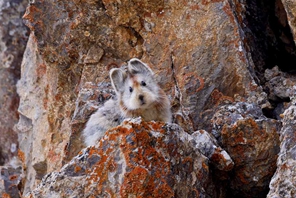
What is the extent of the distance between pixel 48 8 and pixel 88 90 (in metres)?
1.92

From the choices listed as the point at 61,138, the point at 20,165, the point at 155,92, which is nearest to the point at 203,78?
the point at 155,92

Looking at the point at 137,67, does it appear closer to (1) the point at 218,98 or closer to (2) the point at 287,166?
(1) the point at 218,98

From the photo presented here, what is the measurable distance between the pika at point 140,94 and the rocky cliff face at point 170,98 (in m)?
0.50

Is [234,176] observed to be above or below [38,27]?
below

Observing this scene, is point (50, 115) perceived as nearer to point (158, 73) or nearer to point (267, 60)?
point (158, 73)

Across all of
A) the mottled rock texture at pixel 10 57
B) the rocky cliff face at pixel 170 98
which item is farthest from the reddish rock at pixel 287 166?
the mottled rock texture at pixel 10 57

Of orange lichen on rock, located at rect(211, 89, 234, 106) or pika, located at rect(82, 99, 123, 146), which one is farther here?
orange lichen on rock, located at rect(211, 89, 234, 106)

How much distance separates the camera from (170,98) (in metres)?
10.0

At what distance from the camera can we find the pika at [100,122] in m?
9.03

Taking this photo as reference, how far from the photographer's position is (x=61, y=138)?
1096cm

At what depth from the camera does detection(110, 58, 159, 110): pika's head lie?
887 cm

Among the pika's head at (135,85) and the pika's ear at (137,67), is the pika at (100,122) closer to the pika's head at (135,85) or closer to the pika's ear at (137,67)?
the pika's head at (135,85)

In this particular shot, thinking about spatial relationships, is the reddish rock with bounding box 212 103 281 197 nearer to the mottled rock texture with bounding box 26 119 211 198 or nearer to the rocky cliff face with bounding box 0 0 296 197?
the rocky cliff face with bounding box 0 0 296 197

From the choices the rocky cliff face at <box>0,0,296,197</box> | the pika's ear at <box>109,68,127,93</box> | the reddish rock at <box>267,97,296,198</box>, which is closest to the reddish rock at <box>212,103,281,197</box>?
the rocky cliff face at <box>0,0,296,197</box>
